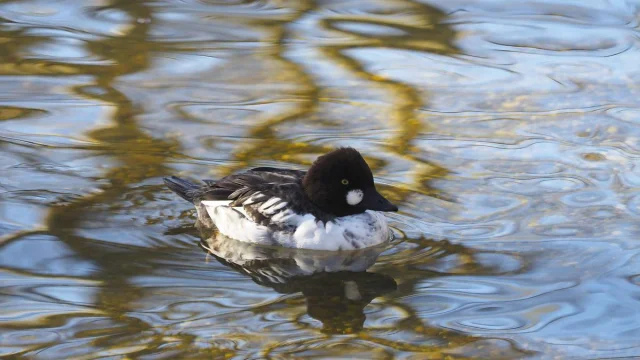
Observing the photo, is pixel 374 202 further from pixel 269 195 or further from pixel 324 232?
pixel 269 195

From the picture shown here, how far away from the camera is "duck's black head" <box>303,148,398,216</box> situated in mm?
8281

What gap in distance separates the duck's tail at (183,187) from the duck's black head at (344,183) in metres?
0.90

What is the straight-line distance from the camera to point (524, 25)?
13.3 metres

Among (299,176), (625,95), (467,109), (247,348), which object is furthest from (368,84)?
(247,348)

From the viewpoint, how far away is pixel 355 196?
8.37m

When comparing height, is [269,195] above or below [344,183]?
below

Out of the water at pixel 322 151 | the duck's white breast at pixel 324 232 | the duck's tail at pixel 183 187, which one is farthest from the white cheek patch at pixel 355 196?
the duck's tail at pixel 183 187

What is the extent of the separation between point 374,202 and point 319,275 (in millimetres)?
656

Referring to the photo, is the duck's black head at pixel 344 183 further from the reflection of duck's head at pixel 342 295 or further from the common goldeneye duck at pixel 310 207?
the reflection of duck's head at pixel 342 295

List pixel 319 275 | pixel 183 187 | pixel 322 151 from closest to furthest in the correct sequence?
pixel 319 275, pixel 183 187, pixel 322 151

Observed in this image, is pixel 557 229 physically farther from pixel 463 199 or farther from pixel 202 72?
pixel 202 72

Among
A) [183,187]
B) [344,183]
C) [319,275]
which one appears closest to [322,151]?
[183,187]

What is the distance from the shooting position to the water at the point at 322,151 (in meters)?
7.13

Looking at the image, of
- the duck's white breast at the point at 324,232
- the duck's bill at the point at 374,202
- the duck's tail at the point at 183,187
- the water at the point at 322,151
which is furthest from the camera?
the duck's tail at the point at 183,187
